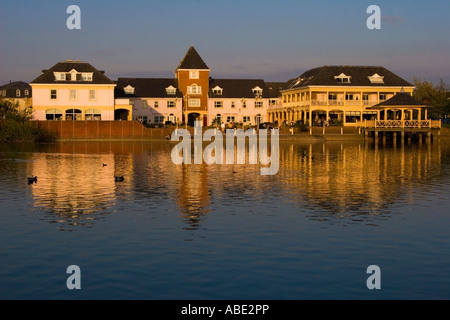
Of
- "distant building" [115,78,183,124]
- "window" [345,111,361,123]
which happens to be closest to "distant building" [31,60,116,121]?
"distant building" [115,78,183,124]

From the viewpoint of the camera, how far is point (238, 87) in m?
117

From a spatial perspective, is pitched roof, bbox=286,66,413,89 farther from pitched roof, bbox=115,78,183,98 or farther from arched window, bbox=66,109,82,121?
arched window, bbox=66,109,82,121

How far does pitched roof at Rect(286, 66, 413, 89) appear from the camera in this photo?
10062 centimetres

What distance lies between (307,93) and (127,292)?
89606 millimetres

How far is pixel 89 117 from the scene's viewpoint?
93.1m

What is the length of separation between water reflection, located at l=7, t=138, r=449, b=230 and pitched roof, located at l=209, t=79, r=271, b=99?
65.1 metres

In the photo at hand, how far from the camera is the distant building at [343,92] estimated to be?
99.1 meters

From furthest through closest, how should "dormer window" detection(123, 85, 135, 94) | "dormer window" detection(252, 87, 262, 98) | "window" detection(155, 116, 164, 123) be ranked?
"dormer window" detection(252, 87, 262, 98) → "window" detection(155, 116, 164, 123) → "dormer window" detection(123, 85, 135, 94)

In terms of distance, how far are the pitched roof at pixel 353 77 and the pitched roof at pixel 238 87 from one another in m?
12.1

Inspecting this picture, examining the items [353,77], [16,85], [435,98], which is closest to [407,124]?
[353,77]

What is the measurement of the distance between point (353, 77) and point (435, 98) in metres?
26.1

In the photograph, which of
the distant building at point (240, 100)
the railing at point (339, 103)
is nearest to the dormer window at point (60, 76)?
the distant building at point (240, 100)

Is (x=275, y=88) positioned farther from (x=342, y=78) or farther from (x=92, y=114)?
(x=92, y=114)

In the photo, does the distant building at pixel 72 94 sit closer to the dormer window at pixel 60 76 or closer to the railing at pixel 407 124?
the dormer window at pixel 60 76
